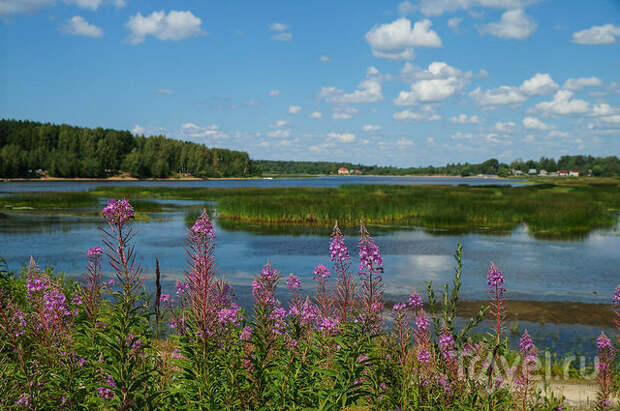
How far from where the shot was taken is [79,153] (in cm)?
15462

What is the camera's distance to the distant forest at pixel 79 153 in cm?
13938

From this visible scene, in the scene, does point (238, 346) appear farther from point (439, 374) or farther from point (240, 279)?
point (240, 279)

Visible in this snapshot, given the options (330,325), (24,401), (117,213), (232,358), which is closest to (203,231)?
(117,213)

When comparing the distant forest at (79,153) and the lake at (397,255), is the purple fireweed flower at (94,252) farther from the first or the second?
the distant forest at (79,153)

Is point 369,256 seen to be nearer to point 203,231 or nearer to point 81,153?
point 203,231

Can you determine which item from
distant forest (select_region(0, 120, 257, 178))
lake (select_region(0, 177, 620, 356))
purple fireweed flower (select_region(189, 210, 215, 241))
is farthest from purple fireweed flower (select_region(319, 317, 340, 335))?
distant forest (select_region(0, 120, 257, 178))

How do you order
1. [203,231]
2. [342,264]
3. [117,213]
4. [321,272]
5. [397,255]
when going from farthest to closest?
[397,255]
[321,272]
[342,264]
[203,231]
[117,213]

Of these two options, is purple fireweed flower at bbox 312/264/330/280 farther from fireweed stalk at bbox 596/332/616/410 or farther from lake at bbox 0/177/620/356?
lake at bbox 0/177/620/356

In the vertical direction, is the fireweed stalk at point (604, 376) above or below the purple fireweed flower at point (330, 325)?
below

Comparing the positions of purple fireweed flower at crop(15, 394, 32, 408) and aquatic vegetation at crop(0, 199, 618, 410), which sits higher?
aquatic vegetation at crop(0, 199, 618, 410)

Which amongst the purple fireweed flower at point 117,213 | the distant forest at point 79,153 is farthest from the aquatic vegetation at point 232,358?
the distant forest at point 79,153

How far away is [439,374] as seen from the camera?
14.7ft

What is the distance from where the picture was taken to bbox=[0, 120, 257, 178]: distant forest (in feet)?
457

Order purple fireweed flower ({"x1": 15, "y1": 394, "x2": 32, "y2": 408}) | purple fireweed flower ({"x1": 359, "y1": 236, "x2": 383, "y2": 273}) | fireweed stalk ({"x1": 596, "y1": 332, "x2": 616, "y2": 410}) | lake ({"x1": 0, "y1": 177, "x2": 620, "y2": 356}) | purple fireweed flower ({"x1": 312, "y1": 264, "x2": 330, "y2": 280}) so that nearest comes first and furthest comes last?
purple fireweed flower ({"x1": 15, "y1": 394, "x2": 32, "y2": 408}) < purple fireweed flower ({"x1": 359, "y1": 236, "x2": 383, "y2": 273}) < fireweed stalk ({"x1": 596, "y1": 332, "x2": 616, "y2": 410}) < purple fireweed flower ({"x1": 312, "y1": 264, "x2": 330, "y2": 280}) < lake ({"x1": 0, "y1": 177, "x2": 620, "y2": 356})
